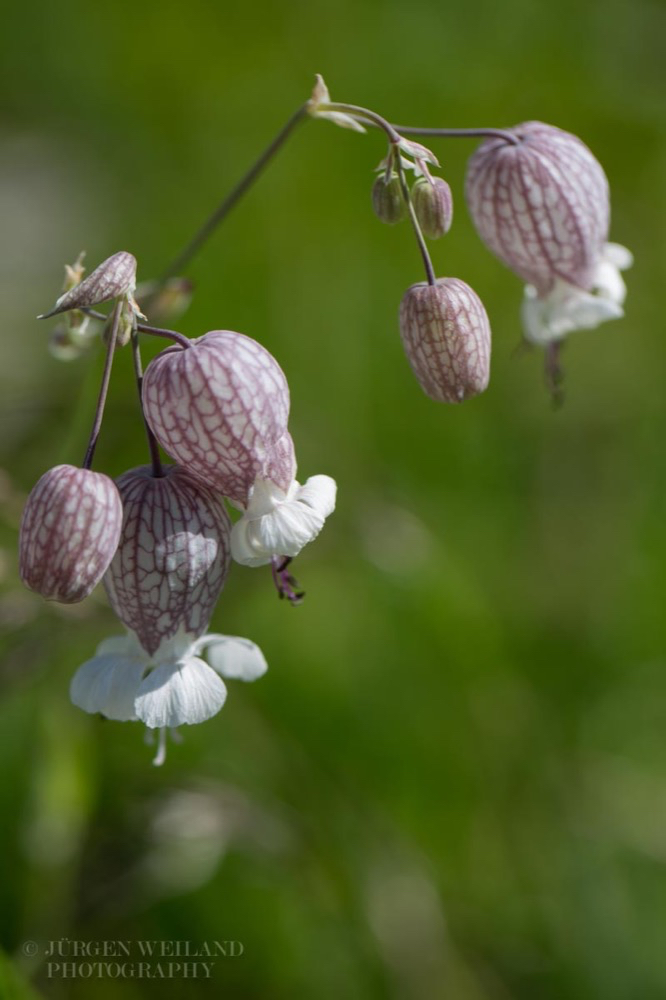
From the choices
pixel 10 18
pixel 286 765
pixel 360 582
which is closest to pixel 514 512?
pixel 360 582

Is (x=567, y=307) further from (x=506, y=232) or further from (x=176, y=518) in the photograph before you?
(x=176, y=518)

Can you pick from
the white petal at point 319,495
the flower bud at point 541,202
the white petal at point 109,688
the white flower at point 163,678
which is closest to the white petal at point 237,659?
the white flower at point 163,678

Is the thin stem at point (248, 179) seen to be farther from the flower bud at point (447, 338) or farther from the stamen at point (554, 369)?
the stamen at point (554, 369)

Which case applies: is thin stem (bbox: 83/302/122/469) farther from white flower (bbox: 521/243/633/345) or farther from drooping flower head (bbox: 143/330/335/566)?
white flower (bbox: 521/243/633/345)

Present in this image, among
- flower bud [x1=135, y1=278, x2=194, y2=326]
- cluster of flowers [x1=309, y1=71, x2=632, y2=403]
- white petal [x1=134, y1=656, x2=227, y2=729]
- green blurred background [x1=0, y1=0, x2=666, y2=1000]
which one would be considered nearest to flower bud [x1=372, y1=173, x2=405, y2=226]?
cluster of flowers [x1=309, y1=71, x2=632, y2=403]

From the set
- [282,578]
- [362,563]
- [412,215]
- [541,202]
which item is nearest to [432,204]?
[412,215]

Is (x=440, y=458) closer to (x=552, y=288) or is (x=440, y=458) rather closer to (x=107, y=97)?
(x=552, y=288)

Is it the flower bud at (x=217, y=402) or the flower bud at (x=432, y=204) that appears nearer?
the flower bud at (x=217, y=402)
